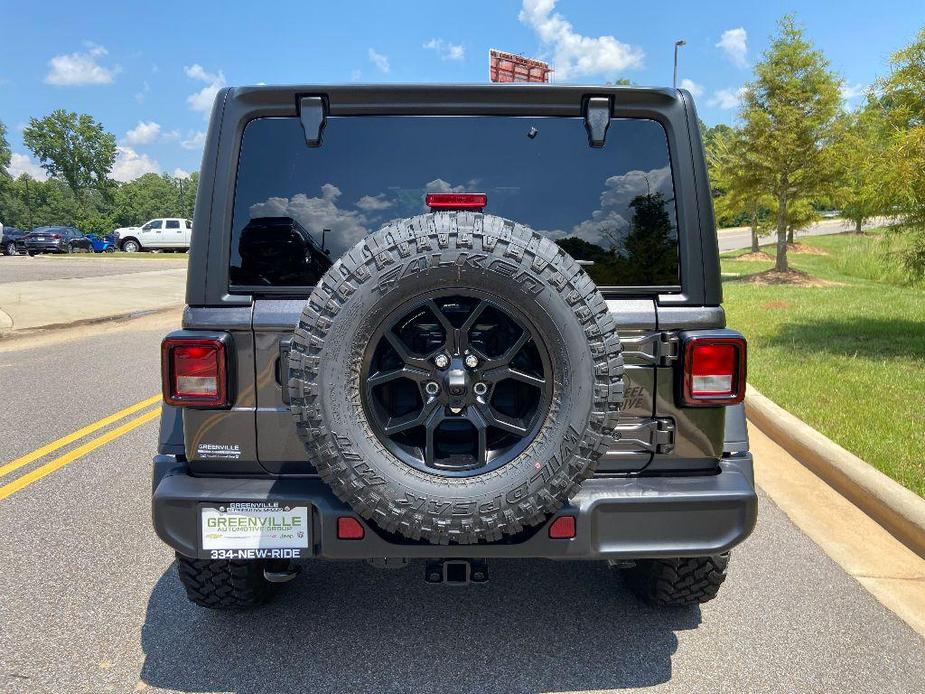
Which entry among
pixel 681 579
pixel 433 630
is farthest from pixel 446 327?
pixel 681 579

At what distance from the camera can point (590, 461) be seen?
239 cm

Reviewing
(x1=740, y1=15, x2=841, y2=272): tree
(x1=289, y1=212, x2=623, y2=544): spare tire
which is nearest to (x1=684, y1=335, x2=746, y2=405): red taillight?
(x1=289, y1=212, x2=623, y2=544): spare tire

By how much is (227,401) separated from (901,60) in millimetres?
9032

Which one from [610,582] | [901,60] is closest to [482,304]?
[610,582]

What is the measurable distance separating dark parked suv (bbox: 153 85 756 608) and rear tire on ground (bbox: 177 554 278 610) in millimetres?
242

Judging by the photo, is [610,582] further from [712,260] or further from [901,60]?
[901,60]

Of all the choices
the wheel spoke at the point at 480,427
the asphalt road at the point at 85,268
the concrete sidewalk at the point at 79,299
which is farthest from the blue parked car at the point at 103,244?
the wheel spoke at the point at 480,427

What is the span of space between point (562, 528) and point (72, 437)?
5172mm

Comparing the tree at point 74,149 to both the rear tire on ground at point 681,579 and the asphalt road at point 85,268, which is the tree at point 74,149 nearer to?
the asphalt road at point 85,268

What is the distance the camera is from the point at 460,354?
2.46 m

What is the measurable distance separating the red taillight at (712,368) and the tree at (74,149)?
109699 millimetres

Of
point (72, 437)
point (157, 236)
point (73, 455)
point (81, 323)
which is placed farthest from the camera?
point (157, 236)

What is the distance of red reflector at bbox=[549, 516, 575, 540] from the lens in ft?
8.44

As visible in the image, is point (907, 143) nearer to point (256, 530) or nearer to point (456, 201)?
point (456, 201)
